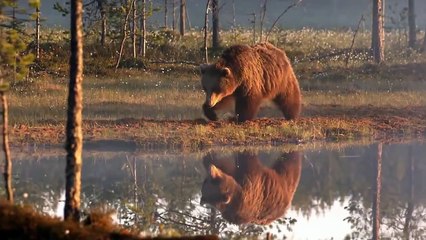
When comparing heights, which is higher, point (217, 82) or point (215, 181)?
point (217, 82)

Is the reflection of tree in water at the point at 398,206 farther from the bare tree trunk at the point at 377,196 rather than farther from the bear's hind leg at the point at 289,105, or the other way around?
the bear's hind leg at the point at 289,105

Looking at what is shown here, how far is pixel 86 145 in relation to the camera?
18.8 meters

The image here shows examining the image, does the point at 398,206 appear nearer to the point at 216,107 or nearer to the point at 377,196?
the point at 377,196

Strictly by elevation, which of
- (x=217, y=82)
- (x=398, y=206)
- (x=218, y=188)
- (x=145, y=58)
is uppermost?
(x=145, y=58)

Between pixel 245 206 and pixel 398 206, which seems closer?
pixel 245 206

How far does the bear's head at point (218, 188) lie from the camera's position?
14500 millimetres

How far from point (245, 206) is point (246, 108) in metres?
6.77

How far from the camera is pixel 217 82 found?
794 inches

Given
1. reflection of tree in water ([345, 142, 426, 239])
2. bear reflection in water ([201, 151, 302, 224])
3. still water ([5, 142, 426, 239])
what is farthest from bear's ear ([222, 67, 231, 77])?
reflection of tree in water ([345, 142, 426, 239])

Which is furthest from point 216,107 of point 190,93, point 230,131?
point 190,93

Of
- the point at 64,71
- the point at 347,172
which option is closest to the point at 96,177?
the point at 347,172

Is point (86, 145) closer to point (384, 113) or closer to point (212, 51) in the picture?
point (384, 113)

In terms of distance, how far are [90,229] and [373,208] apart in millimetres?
6489

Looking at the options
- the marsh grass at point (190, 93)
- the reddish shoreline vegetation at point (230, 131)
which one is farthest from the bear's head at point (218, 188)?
the marsh grass at point (190, 93)
